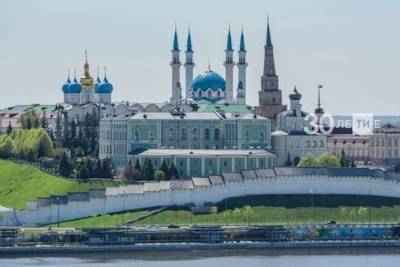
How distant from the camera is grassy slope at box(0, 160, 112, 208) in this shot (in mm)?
82188

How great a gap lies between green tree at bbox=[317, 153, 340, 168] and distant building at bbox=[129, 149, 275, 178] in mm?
2309

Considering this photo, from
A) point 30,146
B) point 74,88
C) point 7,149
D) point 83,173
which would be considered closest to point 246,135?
point 30,146

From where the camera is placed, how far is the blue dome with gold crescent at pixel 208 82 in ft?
368

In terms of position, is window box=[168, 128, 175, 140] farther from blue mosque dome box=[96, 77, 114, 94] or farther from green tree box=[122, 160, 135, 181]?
blue mosque dome box=[96, 77, 114, 94]

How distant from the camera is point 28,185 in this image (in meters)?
86.1

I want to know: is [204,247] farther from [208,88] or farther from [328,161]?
[208,88]

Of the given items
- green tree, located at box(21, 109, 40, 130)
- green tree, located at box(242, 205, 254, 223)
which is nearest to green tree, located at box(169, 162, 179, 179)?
green tree, located at box(242, 205, 254, 223)

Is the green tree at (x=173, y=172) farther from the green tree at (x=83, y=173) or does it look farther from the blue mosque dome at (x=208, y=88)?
the blue mosque dome at (x=208, y=88)

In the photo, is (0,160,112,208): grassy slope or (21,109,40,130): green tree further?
(21,109,40,130): green tree

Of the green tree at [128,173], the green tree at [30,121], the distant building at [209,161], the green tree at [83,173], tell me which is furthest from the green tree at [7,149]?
the green tree at [83,173]

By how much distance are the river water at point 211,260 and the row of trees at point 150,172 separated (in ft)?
62.6

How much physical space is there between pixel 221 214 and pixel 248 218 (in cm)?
167

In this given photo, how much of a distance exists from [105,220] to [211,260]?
1229 cm

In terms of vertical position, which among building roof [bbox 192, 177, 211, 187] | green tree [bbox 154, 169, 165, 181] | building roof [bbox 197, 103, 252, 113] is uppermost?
building roof [bbox 197, 103, 252, 113]
